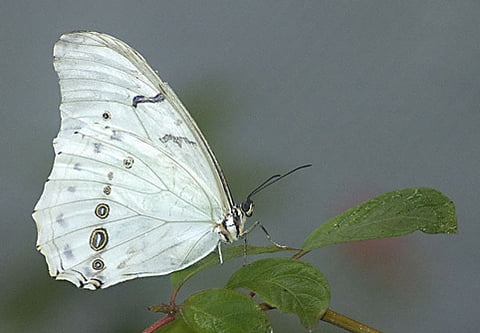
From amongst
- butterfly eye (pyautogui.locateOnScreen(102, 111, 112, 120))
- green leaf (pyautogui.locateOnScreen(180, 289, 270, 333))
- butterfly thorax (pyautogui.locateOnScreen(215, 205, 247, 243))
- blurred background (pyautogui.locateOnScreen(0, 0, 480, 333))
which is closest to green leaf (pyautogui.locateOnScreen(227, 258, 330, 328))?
green leaf (pyautogui.locateOnScreen(180, 289, 270, 333))

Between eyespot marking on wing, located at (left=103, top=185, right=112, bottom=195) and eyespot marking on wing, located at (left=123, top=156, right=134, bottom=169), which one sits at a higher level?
eyespot marking on wing, located at (left=123, top=156, right=134, bottom=169)

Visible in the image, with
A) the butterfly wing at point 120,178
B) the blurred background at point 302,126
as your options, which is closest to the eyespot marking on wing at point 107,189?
the butterfly wing at point 120,178

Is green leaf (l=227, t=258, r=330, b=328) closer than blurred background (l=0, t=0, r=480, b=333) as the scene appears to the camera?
Yes

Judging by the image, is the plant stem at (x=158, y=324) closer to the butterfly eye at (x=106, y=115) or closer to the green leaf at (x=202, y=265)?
the green leaf at (x=202, y=265)

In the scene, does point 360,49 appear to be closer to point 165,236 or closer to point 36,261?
point 36,261

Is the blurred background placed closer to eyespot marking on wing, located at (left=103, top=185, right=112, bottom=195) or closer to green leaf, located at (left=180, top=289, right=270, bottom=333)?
eyespot marking on wing, located at (left=103, top=185, right=112, bottom=195)

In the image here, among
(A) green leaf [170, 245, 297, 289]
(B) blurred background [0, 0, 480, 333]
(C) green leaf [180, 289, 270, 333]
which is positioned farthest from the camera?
(B) blurred background [0, 0, 480, 333]

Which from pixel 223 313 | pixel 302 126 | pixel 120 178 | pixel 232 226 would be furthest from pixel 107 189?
pixel 302 126
